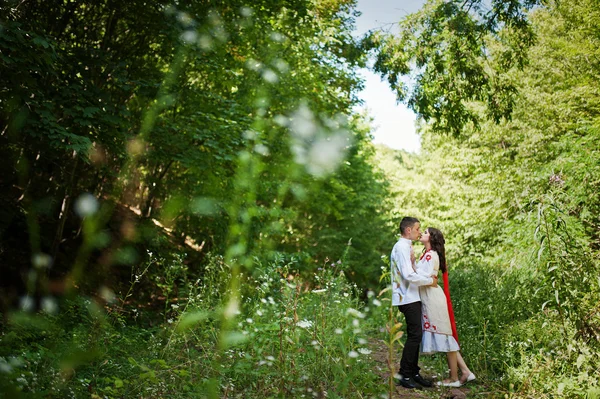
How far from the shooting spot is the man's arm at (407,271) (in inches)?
202

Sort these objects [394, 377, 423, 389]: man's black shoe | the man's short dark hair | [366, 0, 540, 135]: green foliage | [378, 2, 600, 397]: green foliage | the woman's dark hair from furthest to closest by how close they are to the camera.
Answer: [366, 0, 540, 135]: green foliage < the woman's dark hair < the man's short dark hair < [394, 377, 423, 389]: man's black shoe < [378, 2, 600, 397]: green foliage

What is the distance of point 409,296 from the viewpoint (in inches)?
207

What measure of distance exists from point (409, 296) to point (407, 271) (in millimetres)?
322

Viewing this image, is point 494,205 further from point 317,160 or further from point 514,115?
point 317,160

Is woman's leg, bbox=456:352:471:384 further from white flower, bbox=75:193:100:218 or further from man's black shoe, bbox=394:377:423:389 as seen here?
white flower, bbox=75:193:100:218

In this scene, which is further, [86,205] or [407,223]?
[86,205]

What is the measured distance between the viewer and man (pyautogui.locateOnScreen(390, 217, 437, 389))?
514 cm

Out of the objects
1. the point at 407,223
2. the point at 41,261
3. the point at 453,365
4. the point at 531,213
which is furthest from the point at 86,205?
the point at 531,213

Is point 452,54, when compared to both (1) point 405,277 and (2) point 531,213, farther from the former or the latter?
(1) point 405,277

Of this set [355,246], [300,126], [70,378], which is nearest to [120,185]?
[300,126]

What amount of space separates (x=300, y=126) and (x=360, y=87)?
8.95 ft

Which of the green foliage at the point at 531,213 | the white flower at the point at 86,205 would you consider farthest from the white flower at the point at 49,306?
the green foliage at the point at 531,213

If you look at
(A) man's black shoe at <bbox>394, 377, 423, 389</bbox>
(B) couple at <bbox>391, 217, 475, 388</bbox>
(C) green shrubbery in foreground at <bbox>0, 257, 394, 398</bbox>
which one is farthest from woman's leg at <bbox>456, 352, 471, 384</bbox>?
(C) green shrubbery in foreground at <bbox>0, 257, 394, 398</bbox>

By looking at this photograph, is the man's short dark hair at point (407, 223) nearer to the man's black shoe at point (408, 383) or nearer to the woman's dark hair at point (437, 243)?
the woman's dark hair at point (437, 243)
